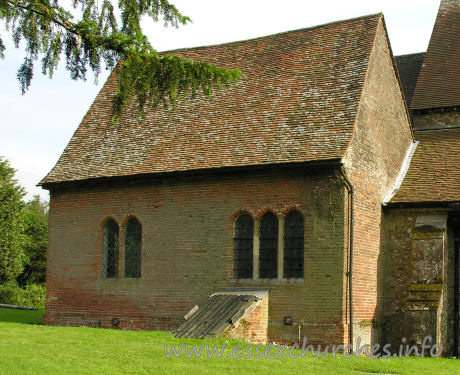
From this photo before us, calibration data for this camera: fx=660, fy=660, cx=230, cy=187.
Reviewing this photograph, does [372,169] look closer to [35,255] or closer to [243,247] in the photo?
[243,247]

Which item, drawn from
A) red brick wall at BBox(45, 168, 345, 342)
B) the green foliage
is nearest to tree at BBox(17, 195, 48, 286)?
the green foliage

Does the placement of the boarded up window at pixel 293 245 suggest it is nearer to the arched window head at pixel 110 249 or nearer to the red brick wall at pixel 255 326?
the red brick wall at pixel 255 326

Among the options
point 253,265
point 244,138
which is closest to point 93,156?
point 244,138

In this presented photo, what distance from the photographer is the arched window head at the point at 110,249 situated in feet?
68.4

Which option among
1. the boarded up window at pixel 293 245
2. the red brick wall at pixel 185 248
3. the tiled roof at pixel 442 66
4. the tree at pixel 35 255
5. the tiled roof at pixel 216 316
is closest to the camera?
the tiled roof at pixel 216 316

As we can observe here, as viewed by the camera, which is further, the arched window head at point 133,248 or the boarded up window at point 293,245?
the arched window head at point 133,248

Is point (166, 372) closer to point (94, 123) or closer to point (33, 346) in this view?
point (33, 346)

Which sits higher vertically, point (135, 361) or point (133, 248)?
point (133, 248)

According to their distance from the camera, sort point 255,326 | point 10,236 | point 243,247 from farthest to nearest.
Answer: point 10,236, point 243,247, point 255,326

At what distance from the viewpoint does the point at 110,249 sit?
21016mm

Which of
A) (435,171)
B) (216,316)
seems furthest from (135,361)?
(435,171)

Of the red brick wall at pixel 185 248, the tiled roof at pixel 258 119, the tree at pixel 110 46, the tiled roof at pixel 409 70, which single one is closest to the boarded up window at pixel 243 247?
the red brick wall at pixel 185 248

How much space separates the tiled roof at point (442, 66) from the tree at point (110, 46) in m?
15.6

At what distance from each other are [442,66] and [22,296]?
24699mm
